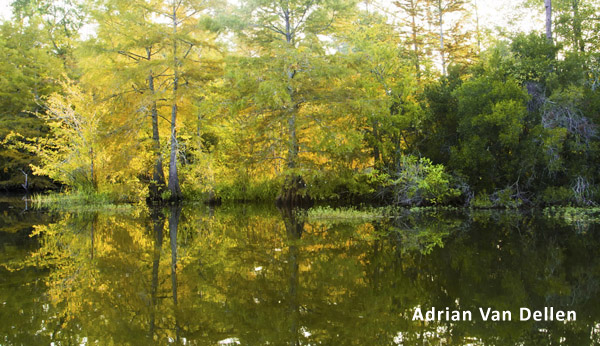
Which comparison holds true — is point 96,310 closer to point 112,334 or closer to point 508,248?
point 112,334

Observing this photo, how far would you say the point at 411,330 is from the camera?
14.5ft

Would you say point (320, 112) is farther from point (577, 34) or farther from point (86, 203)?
point (577, 34)

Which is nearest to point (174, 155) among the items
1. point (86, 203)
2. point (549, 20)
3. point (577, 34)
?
point (86, 203)

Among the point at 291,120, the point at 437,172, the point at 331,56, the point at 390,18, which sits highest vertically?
the point at 390,18

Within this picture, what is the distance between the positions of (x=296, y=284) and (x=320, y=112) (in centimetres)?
1207

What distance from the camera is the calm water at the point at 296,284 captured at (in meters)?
4.41

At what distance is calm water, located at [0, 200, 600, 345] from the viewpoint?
441cm

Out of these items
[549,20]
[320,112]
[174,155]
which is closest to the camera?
[320,112]

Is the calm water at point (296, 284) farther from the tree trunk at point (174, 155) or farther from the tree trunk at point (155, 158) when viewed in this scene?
the tree trunk at point (155, 158)

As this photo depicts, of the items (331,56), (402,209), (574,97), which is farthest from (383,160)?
(574,97)

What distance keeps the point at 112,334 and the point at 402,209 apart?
510 inches

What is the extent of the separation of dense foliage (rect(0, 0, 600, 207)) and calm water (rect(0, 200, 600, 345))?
5.51 m

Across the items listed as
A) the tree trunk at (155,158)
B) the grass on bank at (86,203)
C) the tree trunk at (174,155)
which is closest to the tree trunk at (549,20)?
the tree trunk at (174,155)

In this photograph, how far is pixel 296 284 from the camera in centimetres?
604
